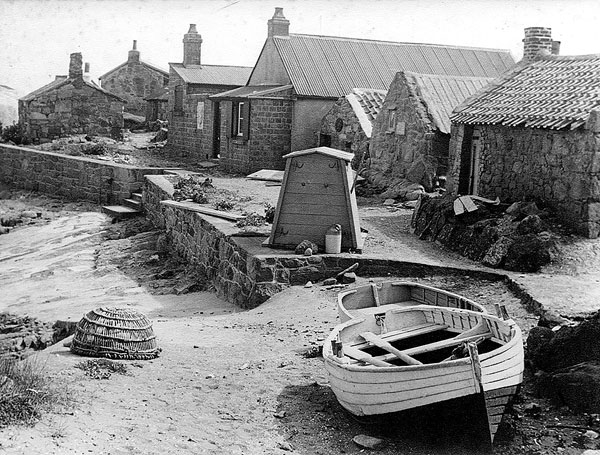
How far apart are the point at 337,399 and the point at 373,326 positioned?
1.13m

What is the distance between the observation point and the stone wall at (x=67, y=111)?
1244 inches

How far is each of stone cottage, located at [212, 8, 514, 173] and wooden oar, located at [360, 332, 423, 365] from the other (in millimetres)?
18775

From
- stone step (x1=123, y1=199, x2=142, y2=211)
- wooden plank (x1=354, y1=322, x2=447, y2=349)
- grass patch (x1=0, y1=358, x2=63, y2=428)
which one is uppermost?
wooden plank (x1=354, y1=322, x2=447, y2=349)

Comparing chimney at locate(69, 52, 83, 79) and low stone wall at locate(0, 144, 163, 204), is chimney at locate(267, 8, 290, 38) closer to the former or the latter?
low stone wall at locate(0, 144, 163, 204)

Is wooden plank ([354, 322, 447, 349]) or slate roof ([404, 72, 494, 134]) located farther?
slate roof ([404, 72, 494, 134])

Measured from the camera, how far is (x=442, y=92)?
73.5 ft

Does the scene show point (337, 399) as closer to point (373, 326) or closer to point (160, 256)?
point (373, 326)

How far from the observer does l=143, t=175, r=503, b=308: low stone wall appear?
13430mm

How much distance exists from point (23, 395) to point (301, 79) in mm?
20955

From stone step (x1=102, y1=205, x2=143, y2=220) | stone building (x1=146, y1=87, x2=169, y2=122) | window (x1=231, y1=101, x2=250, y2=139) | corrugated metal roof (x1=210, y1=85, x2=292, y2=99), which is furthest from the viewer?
stone building (x1=146, y1=87, x2=169, y2=122)

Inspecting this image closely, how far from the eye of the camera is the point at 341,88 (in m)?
27.1

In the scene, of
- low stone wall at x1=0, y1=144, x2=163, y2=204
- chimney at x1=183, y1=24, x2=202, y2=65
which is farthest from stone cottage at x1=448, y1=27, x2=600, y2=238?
chimney at x1=183, y1=24, x2=202, y2=65

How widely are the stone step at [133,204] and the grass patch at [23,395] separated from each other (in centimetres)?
1592

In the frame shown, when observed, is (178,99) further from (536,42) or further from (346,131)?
(536,42)
